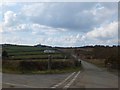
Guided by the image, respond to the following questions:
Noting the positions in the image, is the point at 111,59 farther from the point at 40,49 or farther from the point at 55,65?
the point at 40,49

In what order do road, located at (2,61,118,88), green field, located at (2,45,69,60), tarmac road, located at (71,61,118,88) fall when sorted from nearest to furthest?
road, located at (2,61,118,88) → tarmac road, located at (71,61,118,88) → green field, located at (2,45,69,60)

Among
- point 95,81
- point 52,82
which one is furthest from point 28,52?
point 52,82

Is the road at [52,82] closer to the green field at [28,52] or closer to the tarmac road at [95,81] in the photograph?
the tarmac road at [95,81]

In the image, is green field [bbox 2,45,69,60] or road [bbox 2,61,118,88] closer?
road [bbox 2,61,118,88]

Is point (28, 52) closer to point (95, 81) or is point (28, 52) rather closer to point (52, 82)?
point (95, 81)

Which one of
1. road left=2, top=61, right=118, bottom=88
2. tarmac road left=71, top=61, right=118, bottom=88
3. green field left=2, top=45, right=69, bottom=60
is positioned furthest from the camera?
green field left=2, top=45, right=69, bottom=60

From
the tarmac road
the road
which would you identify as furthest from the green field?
the road

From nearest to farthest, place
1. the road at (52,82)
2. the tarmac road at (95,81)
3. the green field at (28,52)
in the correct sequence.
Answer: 1. the road at (52,82)
2. the tarmac road at (95,81)
3. the green field at (28,52)

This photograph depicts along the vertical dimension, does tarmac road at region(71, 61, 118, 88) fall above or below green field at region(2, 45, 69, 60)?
below

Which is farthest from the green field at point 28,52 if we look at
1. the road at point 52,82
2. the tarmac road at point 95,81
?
the road at point 52,82

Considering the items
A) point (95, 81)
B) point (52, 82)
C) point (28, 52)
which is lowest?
point (95, 81)

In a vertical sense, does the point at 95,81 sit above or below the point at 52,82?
below

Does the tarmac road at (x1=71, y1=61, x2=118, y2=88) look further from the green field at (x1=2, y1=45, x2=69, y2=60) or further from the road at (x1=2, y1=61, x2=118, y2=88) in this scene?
the green field at (x1=2, y1=45, x2=69, y2=60)

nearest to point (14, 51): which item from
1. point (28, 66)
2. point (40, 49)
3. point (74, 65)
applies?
point (40, 49)
